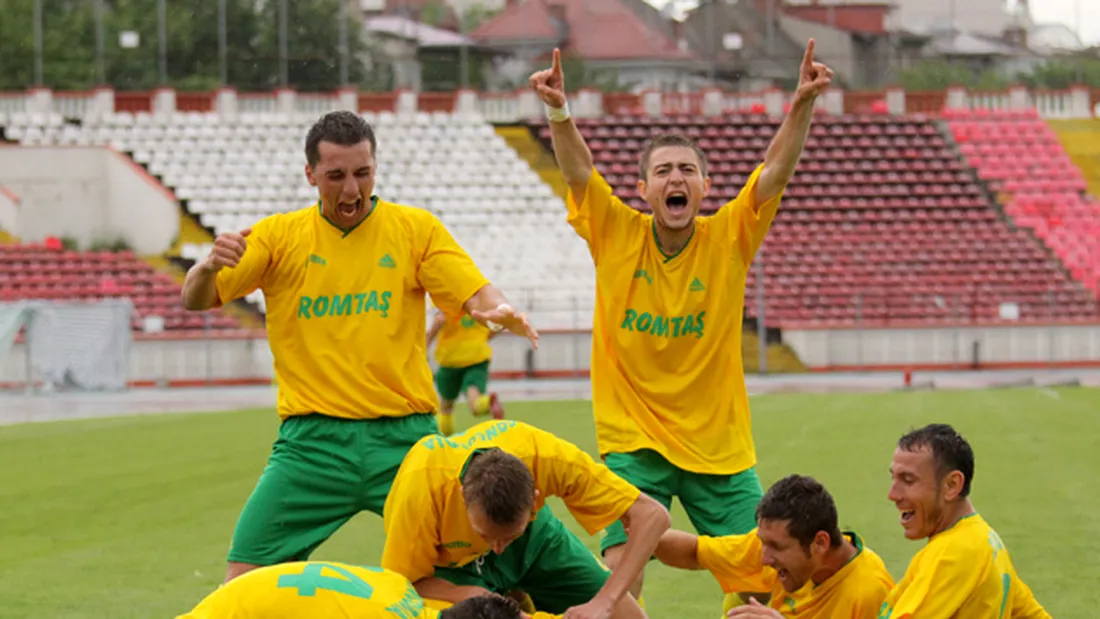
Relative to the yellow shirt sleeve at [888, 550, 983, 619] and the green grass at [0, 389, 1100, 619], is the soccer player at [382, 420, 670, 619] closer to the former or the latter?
the yellow shirt sleeve at [888, 550, 983, 619]

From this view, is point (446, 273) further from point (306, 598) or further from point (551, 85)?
point (306, 598)

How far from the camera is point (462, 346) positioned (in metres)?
18.0

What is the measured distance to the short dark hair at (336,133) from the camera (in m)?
6.74

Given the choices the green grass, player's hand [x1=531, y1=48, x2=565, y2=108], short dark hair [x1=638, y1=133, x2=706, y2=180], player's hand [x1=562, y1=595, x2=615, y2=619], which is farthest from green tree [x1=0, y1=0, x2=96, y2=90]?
player's hand [x1=562, y1=595, x2=615, y2=619]

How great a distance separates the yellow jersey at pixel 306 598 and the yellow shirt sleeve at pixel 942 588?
1.66 m

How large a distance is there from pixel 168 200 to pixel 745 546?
33335 mm

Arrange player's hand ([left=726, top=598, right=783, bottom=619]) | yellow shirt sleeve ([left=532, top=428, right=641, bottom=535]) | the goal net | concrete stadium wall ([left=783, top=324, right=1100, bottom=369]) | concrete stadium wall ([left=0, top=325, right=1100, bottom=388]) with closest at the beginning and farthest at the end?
1. player's hand ([left=726, top=598, right=783, bottom=619])
2. yellow shirt sleeve ([left=532, top=428, right=641, bottom=535])
3. the goal net
4. concrete stadium wall ([left=0, top=325, right=1100, bottom=388])
5. concrete stadium wall ([left=783, top=324, right=1100, bottom=369])

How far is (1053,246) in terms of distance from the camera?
127 ft

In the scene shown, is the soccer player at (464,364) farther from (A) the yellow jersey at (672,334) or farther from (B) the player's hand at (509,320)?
(B) the player's hand at (509,320)

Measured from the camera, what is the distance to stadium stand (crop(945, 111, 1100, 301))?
38938mm

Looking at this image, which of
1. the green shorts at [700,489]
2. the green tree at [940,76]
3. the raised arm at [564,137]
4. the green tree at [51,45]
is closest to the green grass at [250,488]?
the green shorts at [700,489]

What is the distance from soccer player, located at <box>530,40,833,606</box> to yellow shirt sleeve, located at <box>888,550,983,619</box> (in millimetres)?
1494

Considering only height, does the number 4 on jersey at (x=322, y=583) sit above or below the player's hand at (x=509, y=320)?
below

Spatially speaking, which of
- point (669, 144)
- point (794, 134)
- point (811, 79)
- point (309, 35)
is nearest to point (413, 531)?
point (669, 144)
